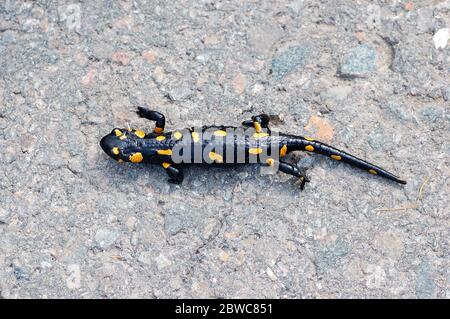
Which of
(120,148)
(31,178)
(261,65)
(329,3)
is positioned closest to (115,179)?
(120,148)

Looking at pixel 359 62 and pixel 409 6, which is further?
pixel 409 6

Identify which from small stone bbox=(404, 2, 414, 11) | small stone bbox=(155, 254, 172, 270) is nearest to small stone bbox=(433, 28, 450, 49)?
small stone bbox=(404, 2, 414, 11)

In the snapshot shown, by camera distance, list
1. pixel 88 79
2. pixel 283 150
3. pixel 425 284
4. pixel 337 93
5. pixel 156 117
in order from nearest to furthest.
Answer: pixel 425 284 → pixel 283 150 → pixel 156 117 → pixel 337 93 → pixel 88 79

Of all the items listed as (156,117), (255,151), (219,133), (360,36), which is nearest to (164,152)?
(156,117)

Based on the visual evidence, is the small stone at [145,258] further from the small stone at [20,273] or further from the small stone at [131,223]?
the small stone at [20,273]

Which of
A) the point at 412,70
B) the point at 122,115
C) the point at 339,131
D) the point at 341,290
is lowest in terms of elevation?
the point at 341,290

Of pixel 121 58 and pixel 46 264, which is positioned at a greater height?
pixel 121 58

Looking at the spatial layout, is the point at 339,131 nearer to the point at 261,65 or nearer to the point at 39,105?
the point at 261,65

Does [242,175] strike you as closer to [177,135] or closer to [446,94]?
[177,135]
